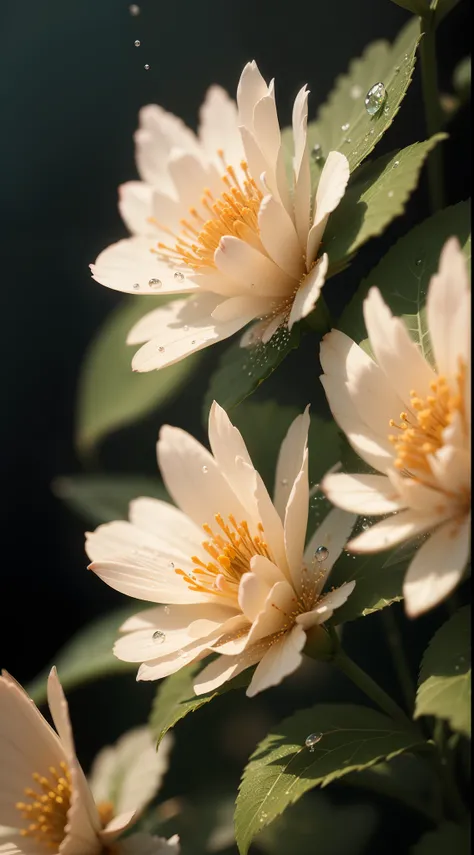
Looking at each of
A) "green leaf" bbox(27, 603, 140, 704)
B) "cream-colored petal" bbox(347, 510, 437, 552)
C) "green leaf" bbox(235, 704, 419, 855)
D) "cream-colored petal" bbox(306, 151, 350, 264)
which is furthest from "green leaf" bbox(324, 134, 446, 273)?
"green leaf" bbox(27, 603, 140, 704)

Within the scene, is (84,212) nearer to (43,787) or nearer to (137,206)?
(137,206)

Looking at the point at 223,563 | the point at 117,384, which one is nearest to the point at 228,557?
the point at 223,563

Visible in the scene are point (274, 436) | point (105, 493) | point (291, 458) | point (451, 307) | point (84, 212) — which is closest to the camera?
point (451, 307)

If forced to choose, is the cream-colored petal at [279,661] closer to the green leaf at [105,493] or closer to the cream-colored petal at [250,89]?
the cream-colored petal at [250,89]

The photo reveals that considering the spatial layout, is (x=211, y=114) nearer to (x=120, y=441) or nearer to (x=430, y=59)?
(x=430, y=59)

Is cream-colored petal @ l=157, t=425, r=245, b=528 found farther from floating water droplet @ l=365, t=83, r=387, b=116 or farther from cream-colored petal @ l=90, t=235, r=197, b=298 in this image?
floating water droplet @ l=365, t=83, r=387, b=116
